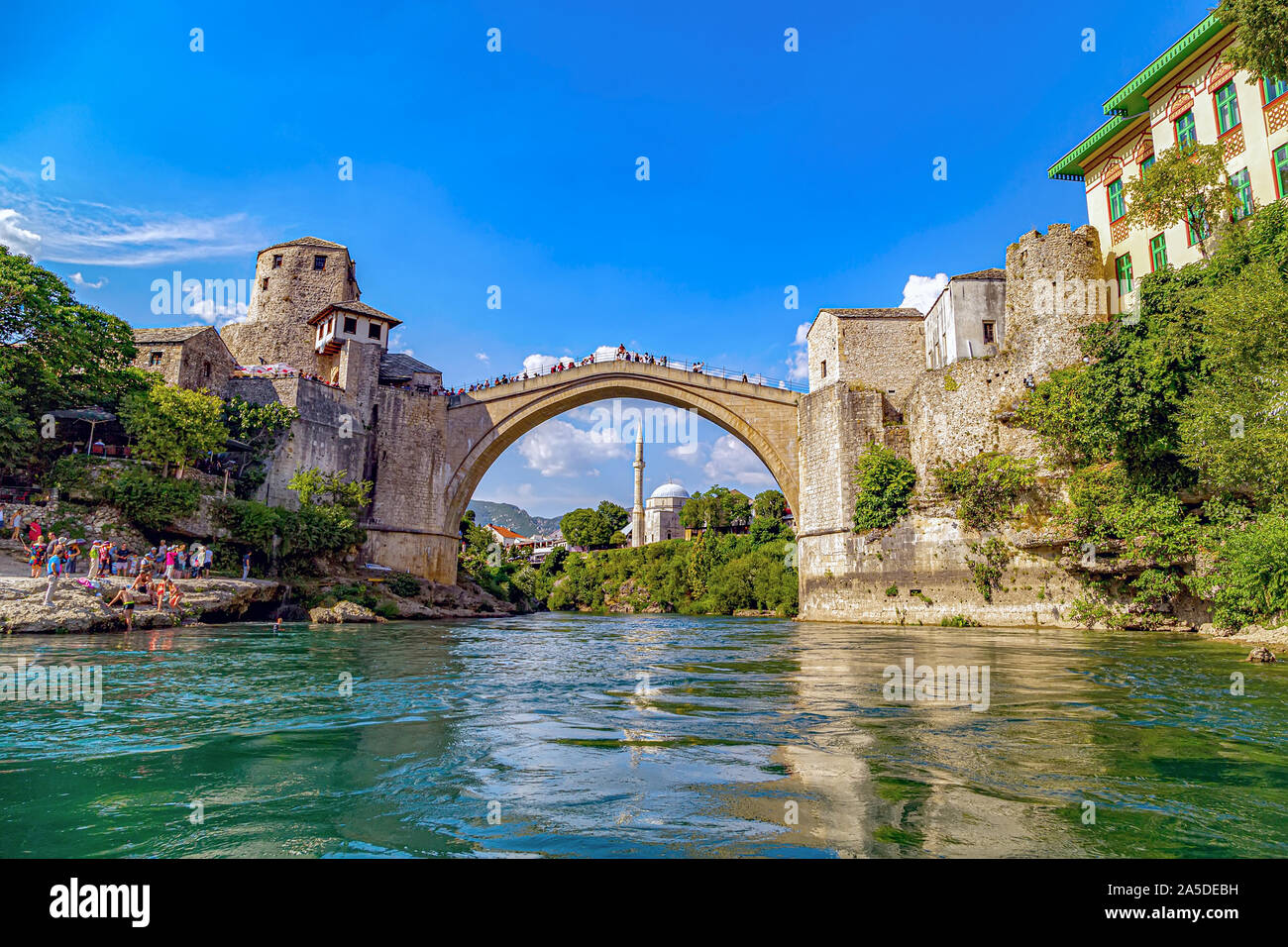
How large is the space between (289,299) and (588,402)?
15932 mm

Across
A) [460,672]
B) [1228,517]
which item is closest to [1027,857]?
[460,672]

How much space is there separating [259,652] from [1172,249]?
22.2 m

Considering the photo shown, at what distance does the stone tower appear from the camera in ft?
112

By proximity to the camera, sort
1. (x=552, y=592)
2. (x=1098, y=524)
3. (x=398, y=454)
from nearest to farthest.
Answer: (x=1098, y=524), (x=398, y=454), (x=552, y=592)

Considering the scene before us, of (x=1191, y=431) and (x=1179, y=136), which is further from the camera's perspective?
(x=1179, y=136)

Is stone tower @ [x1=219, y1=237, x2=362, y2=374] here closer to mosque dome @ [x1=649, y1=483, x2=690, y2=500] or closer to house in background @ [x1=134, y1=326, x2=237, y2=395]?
house in background @ [x1=134, y1=326, x2=237, y2=395]

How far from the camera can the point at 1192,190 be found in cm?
1617

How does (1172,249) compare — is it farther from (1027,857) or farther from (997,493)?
(1027,857)

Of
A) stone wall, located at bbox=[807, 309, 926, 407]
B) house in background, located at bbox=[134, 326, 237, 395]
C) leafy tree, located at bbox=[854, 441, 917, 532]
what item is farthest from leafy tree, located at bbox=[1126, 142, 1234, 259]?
house in background, located at bbox=[134, 326, 237, 395]

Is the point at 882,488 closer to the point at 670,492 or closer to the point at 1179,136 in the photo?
the point at 1179,136

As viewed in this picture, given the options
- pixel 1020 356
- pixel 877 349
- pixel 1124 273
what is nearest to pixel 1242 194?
pixel 1124 273

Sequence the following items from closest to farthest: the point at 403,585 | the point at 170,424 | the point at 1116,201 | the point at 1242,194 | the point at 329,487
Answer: the point at 1242,194 → the point at 1116,201 → the point at 170,424 → the point at 329,487 → the point at 403,585

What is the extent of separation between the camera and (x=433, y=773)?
3.77 metres
